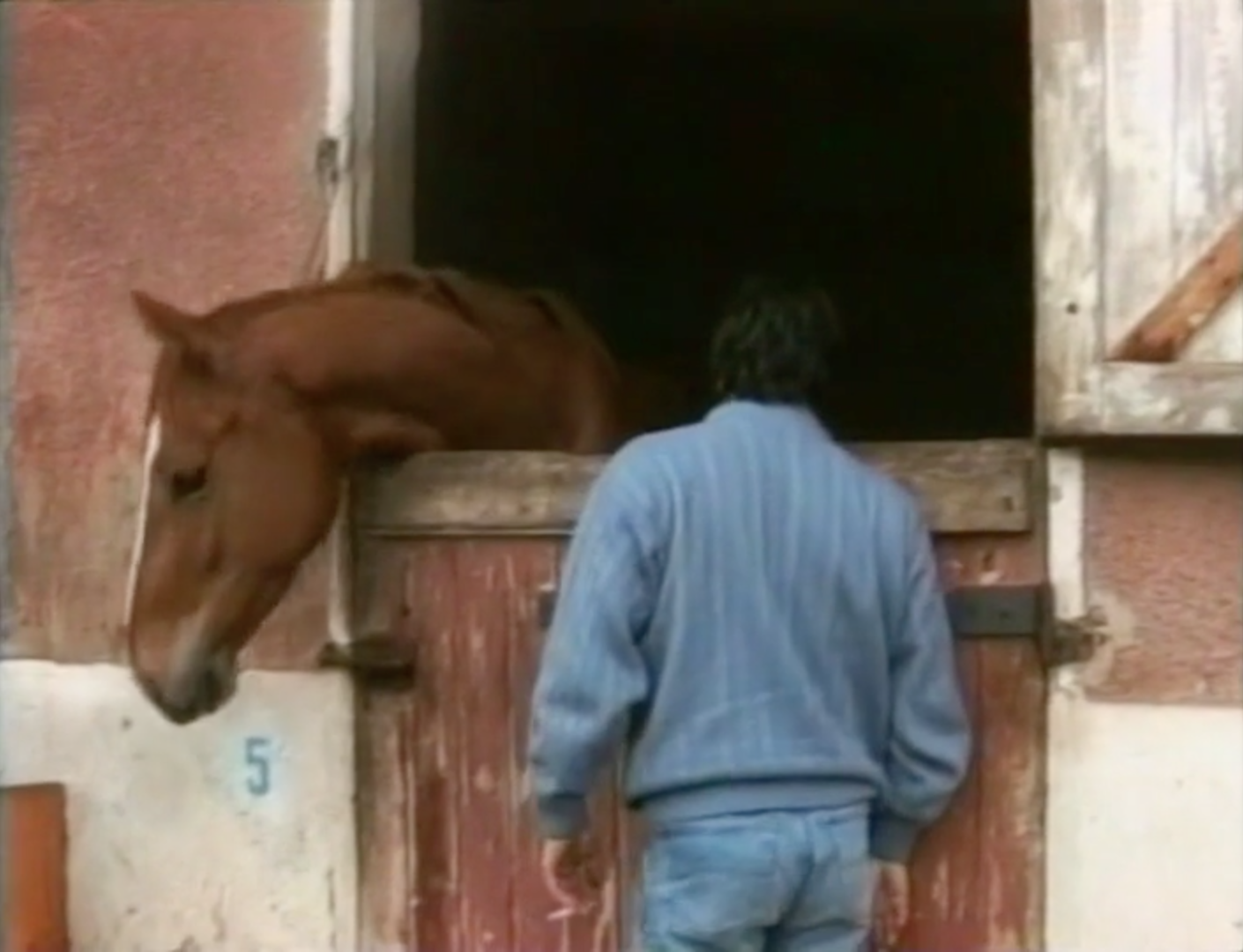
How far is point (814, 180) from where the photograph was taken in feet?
27.7

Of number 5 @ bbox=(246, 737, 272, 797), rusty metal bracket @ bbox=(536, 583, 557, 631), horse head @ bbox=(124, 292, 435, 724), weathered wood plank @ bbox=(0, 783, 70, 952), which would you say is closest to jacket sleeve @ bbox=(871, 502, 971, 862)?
rusty metal bracket @ bbox=(536, 583, 557, 631)

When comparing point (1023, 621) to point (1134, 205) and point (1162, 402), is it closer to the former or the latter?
point (1162, 402)

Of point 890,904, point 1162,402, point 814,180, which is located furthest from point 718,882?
point 814,180

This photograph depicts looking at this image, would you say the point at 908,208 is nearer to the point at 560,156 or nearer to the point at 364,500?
the point at 560,156

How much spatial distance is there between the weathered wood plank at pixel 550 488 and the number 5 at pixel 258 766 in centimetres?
42

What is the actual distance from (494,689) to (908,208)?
4.10 meters

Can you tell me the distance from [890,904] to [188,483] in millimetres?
1293

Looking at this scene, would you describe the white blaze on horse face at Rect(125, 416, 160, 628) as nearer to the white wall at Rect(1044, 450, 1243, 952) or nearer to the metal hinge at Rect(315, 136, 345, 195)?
the metal hinge at Rect(315, 136, 345, 195)

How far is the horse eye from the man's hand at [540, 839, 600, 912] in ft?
2.63

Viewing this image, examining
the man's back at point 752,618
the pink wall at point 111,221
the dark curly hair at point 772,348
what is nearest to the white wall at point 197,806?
the pink wall at point 111,221

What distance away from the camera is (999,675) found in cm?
452

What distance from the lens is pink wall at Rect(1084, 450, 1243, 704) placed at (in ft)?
14.3

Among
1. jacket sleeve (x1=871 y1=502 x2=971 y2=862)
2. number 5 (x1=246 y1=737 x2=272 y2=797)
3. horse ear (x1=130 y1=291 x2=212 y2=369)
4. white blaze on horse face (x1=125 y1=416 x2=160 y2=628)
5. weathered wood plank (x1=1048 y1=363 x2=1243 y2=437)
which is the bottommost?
number 5 (x1=246 y1=737 x2=272 y2=797)

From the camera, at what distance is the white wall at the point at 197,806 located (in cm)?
486
